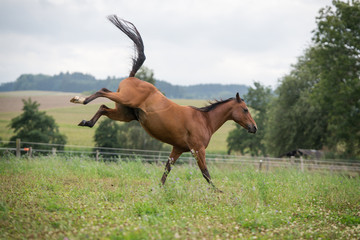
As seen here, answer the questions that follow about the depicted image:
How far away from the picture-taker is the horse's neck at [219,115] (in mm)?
7453

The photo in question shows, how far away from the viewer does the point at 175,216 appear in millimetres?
4988

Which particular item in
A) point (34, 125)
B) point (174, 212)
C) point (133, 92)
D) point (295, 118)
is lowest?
point (34, 125)

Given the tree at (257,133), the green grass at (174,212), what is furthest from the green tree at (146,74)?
the green grass at (174,212)

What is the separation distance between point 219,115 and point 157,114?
1667mm

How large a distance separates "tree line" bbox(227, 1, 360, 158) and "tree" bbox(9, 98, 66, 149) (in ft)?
78.2

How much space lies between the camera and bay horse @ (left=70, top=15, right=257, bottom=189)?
21.0ft

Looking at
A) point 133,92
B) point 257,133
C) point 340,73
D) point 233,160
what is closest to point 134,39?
point 133,92

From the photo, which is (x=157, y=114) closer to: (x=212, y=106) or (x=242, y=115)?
(x=212, y=106)

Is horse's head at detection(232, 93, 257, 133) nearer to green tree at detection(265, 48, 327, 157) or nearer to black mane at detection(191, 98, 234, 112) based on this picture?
black mane at detection(191, 98, 234, 112)

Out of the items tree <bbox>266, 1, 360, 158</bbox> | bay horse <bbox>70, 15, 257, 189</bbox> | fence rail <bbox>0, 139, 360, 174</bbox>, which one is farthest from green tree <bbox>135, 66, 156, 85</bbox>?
bay horse <bbox>70, 15, 257, 189</bbox>

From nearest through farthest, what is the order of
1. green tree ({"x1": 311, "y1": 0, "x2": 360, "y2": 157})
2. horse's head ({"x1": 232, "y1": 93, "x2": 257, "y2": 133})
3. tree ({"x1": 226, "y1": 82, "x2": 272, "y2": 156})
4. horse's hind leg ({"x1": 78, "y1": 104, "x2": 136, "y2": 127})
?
horse's hind leg ({"x1": 78, "y1": 104, "x2": 136, "y2": 127}), horse's head ({"x1": 232, "y1": 93, "x2": 257, "y2": 133}), green tree ({"x1": 311, "y1": 0, "x2": 360, "y2": 157}), tree ({"x1": 226, "y1": 82, "x2": 272, "y2": 156})

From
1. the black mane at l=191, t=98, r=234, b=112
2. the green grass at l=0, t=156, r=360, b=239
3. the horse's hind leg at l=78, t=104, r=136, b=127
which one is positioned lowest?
the green grass at l=0, t=156, r=360, b=239

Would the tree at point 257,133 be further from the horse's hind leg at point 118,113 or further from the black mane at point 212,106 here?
the horse's hind leg at point 118,113

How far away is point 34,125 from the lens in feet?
122
